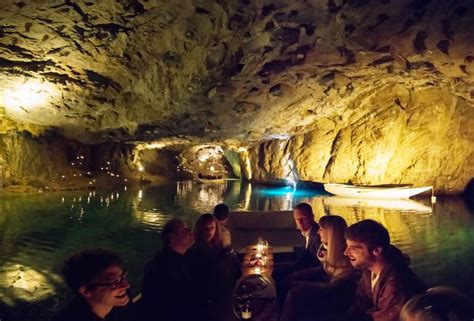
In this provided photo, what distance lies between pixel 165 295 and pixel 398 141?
60.6 feet

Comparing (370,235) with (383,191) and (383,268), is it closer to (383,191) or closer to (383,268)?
(383,268)

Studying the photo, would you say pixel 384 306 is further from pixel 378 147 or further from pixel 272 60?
pixel 378 147

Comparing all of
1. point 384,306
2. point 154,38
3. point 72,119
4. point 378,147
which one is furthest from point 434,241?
point 72,119

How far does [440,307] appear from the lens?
136 cm

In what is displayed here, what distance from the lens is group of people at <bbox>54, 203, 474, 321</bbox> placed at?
1944mm

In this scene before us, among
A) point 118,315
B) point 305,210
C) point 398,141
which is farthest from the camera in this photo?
point 398,141

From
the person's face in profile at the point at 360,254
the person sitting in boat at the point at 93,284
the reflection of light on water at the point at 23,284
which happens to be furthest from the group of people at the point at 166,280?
the reflection of light on water at the point at 23,284

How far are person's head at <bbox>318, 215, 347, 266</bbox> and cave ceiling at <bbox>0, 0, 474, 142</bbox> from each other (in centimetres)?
608

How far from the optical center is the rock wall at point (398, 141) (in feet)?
57.3

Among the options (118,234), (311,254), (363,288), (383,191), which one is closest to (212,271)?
(311,254)

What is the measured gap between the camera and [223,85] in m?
12.0

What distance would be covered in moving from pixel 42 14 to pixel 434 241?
33.6 ft

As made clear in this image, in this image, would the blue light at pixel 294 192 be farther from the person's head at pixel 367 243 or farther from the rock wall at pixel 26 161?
the person's head at pixel 367 243

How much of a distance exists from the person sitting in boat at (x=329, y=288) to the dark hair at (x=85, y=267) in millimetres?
1612
